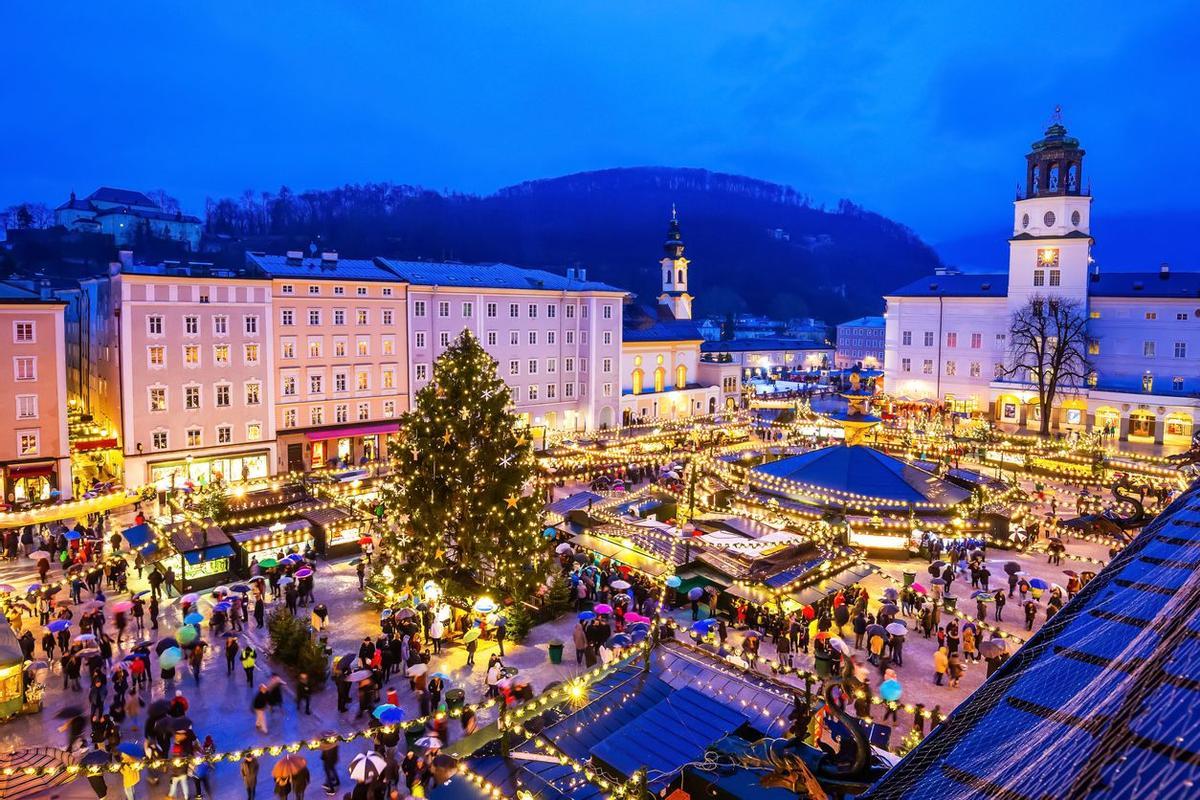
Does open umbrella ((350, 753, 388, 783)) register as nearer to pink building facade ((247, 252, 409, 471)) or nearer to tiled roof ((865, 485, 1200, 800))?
tiled roof ((865, 485, 1200, 800))

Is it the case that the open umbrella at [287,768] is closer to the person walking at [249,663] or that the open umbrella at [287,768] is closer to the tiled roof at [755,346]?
the person walking at [249,663]

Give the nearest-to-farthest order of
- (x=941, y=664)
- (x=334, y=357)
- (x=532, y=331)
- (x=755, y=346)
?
(x=941, y=664) < (x=334, y=357) < (x=532, y=331) < (x=755, y=346)

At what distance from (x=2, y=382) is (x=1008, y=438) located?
50.4 m

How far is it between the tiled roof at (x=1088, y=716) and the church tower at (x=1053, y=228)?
187ft

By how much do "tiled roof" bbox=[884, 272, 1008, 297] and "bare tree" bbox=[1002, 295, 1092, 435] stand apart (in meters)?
3.34

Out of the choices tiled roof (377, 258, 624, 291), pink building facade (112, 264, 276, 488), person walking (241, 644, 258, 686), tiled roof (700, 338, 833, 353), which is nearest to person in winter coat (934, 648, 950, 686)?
person walking (241, 644, 258, 686)

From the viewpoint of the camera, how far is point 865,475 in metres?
27.1

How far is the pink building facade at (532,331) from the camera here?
148 feet

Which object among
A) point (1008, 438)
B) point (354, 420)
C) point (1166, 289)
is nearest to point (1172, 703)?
point (354, 420)

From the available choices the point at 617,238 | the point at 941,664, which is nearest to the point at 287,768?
the point at 941,664

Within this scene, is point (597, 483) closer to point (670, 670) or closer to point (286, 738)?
point (286, 738)

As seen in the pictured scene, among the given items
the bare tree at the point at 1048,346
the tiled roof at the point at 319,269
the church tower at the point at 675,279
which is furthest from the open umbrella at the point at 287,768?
the church tower at the point at 675,279

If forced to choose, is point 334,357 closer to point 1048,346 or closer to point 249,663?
point 249,663

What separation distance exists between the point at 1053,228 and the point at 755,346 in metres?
47.6
